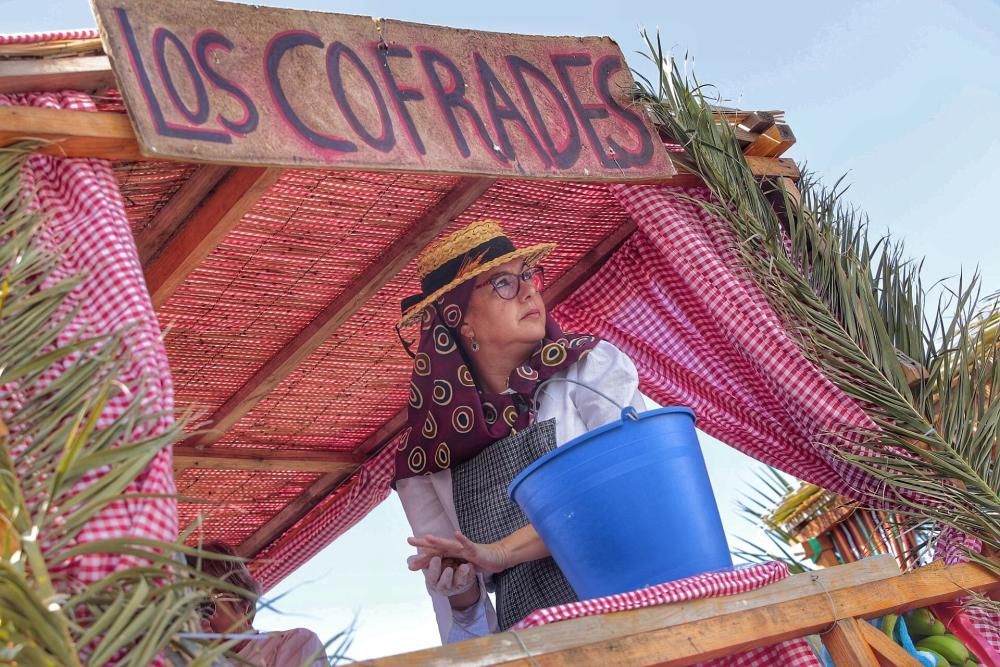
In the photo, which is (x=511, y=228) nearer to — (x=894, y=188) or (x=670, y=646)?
(x=670, y=646)

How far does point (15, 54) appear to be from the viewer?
9.71 feet

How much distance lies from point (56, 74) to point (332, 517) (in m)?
3.08

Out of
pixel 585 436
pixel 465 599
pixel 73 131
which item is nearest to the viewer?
pixel 73 131

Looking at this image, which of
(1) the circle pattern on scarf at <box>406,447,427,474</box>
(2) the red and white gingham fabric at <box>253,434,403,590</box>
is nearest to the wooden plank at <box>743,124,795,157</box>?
(1) the circle pattern on scarf at <box>406,447,427,474</box>

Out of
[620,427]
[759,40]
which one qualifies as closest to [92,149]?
[620,427]

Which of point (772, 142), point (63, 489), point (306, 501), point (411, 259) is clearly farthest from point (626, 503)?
point (306, 501)

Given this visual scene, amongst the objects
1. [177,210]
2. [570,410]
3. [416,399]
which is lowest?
[570,410]

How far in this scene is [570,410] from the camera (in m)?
3.93

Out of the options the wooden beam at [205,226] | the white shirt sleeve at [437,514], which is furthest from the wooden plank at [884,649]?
the wooden beam at [205,226]

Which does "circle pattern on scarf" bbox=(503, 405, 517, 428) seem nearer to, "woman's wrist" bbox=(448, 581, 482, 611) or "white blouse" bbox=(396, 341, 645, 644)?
"white blouse" bbox=(396, 341, 645, 644)

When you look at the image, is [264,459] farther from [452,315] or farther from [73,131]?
[73,131]

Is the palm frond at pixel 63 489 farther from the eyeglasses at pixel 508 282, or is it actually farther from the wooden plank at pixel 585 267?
the wooden plank at pixel 585 267

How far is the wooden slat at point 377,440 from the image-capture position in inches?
198

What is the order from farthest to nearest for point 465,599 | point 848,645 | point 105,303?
point 465,599, point 848,645, point 105,303
